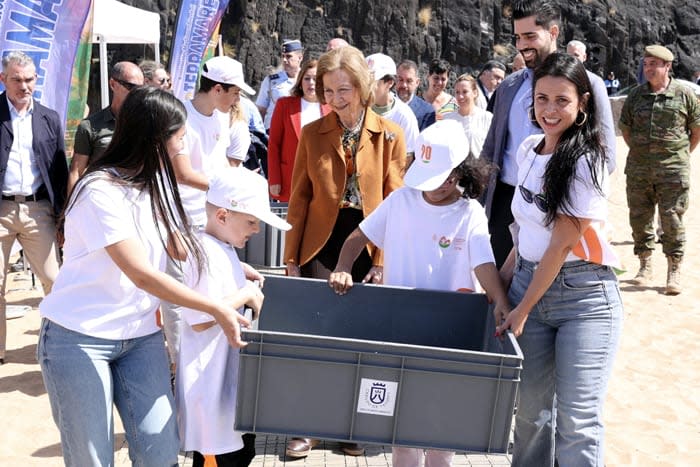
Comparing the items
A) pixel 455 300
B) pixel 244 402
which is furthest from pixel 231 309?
pixel 455 300

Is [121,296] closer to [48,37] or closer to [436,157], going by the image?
[436,157]

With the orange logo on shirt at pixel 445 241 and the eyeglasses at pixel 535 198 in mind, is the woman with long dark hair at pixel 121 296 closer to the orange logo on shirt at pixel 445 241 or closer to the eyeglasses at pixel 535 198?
the orange logo on shirt at pixel 445 241

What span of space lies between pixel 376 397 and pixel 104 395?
88 cm

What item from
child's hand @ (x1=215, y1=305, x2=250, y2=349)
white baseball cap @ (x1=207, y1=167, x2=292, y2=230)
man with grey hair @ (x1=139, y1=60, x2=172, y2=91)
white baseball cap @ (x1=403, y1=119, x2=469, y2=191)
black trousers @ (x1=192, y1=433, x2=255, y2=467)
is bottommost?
black trousers @ (x1=192, y1=433, x2=255, y2=467)

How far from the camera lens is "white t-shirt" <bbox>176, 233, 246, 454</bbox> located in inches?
102

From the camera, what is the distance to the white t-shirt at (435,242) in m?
3.17

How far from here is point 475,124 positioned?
23.2 feet

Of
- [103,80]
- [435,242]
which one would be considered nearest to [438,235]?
[435,242]

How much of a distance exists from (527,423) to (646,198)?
5699 millimetres

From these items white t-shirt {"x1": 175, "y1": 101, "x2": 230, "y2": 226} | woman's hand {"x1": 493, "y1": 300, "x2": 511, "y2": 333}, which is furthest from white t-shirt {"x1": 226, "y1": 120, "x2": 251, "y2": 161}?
woman's hand {"x1": 493, "y1": 300, "x2": 511, "y2": 333}

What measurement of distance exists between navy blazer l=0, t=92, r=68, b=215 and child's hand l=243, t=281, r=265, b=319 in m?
3.17

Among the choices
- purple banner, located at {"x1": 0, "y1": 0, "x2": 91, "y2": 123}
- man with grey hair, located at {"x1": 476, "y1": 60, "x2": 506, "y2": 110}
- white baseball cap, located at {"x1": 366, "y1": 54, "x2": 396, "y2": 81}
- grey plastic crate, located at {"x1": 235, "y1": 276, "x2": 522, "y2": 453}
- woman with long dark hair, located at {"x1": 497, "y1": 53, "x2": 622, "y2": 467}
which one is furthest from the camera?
man with grey hair, located at {"x1": 476, "y1": 60, "x2": 506, "y2": 110}

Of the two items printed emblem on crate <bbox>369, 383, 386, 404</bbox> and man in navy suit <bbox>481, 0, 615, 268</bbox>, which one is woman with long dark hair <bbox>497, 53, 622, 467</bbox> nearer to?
printed emblem on crate <bbox>369, 383, 386, 404</bbox>

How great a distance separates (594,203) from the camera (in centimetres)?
277
